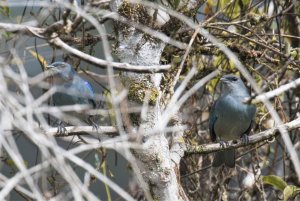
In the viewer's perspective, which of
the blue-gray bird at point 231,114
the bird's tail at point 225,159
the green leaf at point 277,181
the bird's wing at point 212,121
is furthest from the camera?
the bird's wing at point 212,121

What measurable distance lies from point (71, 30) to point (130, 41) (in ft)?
4.42

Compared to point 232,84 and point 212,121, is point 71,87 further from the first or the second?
point 232,84

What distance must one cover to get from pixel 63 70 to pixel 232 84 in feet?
5.41

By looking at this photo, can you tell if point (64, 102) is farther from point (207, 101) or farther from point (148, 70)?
point (148, 70)

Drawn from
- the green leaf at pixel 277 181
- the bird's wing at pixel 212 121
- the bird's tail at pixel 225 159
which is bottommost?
the green leaf at pixel 277 181

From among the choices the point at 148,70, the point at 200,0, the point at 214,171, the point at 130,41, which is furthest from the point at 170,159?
the point at 214,171

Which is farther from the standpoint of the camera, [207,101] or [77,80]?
[207,101]

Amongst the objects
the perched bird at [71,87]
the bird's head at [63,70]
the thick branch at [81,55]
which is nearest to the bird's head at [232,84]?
the perched bird at [71,87]

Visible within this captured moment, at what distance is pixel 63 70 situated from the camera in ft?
20.2

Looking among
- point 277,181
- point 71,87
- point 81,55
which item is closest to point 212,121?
point 277,181

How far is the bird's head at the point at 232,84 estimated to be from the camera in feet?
20.5

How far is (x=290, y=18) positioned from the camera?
674 cm

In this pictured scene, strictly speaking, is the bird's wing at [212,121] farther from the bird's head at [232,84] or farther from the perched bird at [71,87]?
the perched bird at [71,87]

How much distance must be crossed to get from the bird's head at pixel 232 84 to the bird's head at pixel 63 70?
1468 mm
